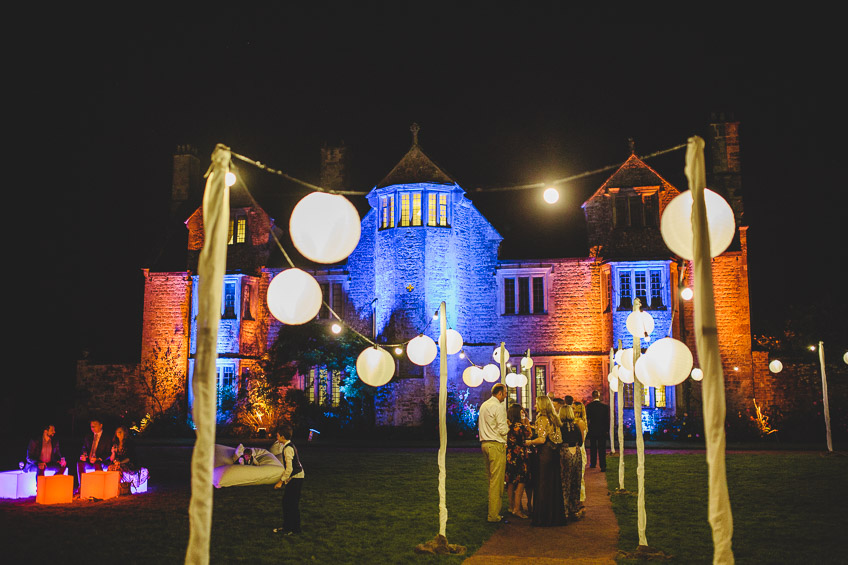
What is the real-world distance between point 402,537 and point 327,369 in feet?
61.8

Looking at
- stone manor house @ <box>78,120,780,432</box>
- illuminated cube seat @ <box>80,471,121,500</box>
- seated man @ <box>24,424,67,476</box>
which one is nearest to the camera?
illuminated cube seat @ <box>80,471,121,500</box>

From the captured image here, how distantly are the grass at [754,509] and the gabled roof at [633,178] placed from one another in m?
14.0

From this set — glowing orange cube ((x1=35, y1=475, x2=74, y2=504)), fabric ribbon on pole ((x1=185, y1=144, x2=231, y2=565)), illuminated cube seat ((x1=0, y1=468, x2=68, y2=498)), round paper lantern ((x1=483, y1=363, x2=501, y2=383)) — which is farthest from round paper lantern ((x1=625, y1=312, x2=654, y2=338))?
illuminated cube seat ((x1=0, y1=468, x2=68, y2=498))

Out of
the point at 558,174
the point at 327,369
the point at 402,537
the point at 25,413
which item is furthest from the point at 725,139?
the point at 25,413

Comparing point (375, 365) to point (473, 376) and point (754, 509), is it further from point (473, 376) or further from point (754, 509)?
point (473, 376)

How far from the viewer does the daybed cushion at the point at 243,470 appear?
14156 mm

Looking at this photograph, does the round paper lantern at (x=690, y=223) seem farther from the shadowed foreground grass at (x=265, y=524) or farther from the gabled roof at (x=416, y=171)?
the gabled roof at (x=416, y=171)

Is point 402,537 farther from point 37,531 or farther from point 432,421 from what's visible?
point 432,421

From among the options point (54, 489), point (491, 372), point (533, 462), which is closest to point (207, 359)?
point (533, 462)

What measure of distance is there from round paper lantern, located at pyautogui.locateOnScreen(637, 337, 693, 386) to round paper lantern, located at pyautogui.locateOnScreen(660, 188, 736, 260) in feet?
11.3

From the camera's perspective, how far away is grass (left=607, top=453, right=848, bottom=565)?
335 inches

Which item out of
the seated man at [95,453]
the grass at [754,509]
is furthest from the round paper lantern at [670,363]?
the seated man at [95,453]

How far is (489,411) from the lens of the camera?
10617mm

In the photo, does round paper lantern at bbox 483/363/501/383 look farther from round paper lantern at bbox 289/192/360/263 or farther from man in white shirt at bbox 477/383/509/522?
round paper lantern at bbox 289/192/360/263
